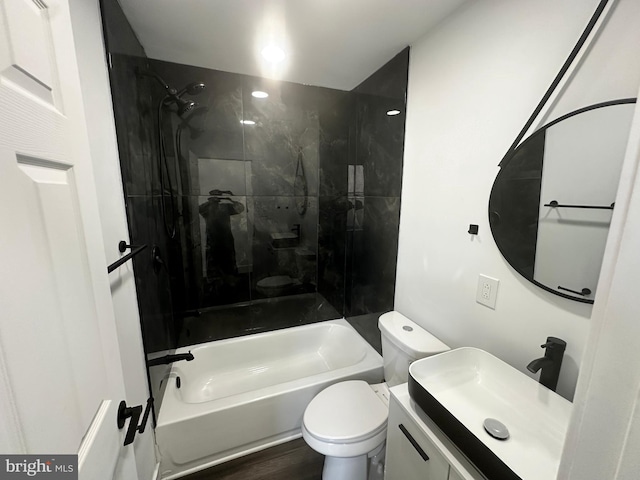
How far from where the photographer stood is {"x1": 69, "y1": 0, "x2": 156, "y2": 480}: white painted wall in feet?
3.06

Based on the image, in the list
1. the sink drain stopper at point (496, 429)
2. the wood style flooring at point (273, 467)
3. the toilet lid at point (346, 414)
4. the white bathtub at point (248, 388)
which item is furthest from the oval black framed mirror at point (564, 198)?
the wood style flooring at point (273, 467)

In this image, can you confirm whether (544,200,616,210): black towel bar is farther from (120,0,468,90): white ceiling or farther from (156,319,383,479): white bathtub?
(156,319,383,479): white bathtub

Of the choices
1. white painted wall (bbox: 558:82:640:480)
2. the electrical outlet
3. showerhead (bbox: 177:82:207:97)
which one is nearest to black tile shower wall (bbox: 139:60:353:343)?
showerhead (bbox: 177:82:207:97)

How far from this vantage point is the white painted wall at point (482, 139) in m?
0.89

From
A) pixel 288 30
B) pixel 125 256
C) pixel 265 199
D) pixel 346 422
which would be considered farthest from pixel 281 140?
pixel 346 422

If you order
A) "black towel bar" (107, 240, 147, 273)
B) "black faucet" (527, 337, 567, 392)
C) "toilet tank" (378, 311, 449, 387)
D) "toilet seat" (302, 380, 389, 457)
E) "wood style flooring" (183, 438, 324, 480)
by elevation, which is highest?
"black towel bar" (107, 240, 147, 273)

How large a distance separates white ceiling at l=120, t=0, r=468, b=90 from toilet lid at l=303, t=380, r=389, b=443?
6.91 feet

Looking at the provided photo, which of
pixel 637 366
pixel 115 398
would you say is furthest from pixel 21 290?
pixel 637 366

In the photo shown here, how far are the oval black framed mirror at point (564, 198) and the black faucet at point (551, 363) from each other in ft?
0.59

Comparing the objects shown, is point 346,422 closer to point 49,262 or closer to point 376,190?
point 49,262

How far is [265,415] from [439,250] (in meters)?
1.49

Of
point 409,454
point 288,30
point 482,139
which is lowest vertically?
point 409,454

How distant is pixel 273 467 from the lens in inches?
63.5

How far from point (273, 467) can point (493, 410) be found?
4.49 feet
